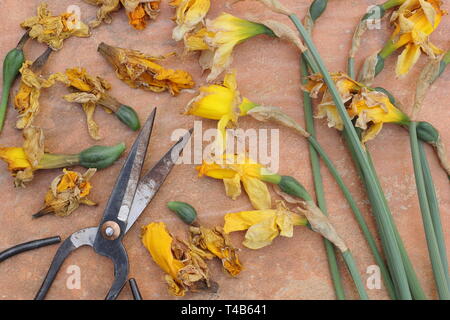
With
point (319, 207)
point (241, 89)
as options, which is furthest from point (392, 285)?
point (241, 89)

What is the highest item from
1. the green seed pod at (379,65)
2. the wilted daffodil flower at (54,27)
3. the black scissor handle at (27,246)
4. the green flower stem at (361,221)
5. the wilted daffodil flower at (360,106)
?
the green seed pod at (379,65)

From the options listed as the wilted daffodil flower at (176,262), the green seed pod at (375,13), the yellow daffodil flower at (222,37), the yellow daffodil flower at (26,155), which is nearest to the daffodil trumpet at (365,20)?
the green seed pod at (375,13)

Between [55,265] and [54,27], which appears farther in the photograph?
[54,27]

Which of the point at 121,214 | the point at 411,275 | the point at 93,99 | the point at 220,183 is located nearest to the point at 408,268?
the point at 411,275

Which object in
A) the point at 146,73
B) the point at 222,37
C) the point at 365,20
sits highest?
Answer: the point at 365,20

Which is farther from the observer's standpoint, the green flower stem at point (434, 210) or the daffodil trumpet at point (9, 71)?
the daffodil trumpet at point (9, 71)

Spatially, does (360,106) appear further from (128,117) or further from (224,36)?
(128,117)

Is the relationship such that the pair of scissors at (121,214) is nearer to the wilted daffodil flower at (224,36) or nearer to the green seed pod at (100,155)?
the green seed pod at (100,155)

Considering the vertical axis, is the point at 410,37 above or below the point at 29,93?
above
